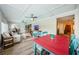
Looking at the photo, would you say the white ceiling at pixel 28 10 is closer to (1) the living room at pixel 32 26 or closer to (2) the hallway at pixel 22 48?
(1) the living room at pixel 32 26

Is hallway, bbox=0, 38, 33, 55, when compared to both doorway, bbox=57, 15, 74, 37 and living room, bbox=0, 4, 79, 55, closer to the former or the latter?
living room, bbox=0, 4, 79, 55

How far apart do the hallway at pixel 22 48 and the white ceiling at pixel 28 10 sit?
383 mm

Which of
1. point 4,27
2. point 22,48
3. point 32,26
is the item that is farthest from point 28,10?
point 22,48

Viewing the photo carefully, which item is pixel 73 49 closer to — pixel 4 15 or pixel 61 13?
pixel 61 13

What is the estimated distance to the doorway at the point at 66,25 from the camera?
208cm

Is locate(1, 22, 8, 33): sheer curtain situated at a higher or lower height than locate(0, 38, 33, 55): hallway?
higher

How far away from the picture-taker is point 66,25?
2107 mm

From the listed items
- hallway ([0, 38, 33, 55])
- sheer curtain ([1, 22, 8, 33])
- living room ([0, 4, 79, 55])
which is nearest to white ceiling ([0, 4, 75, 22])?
living room ([0, 4, 79, 55])

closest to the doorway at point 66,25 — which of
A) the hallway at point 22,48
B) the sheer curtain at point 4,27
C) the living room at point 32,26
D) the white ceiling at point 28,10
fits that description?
the living room at point 32,26

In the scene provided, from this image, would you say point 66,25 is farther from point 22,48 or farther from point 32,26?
point 22,48

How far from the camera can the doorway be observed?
6.81ft

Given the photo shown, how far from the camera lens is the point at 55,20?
84.9 inches

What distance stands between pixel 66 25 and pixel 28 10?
0.68 m

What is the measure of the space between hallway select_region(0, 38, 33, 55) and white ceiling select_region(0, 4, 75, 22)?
0.38 metres
